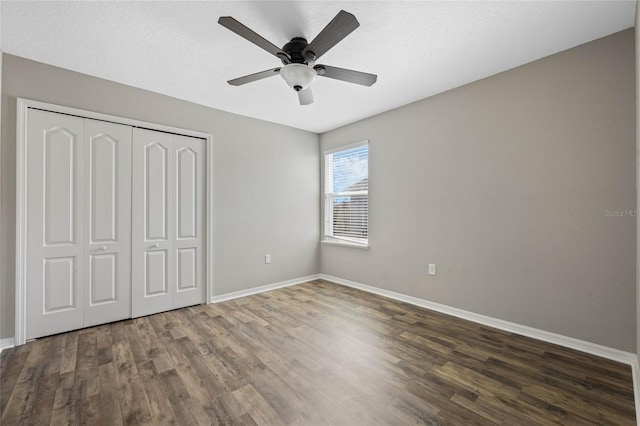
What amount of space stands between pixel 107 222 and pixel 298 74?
8.26ft

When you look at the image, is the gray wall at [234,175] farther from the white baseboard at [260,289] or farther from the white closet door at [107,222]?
the white closet door at [107,222]

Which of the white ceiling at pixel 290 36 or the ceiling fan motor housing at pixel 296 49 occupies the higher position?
the white ceiling at pixel 290 36

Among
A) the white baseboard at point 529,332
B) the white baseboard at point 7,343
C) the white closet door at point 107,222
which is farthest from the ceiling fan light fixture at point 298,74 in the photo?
the white baseboard at point 7,343

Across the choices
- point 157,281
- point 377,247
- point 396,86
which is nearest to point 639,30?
point 396,86

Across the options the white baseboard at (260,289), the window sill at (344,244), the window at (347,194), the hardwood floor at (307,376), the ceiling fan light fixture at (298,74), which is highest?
the ceiling fan light fixture at (298,74)

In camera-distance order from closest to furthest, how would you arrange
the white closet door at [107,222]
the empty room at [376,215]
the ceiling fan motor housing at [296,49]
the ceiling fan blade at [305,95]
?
the empty room at [376,215] < the ceiling fan motor housing at [296,49] < the ceiling fan blade at [305,95] < the white closet door at [107,222]

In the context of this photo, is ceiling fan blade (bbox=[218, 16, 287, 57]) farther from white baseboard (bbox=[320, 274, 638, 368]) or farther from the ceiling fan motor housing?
white baseboard (bbox=[320, 274, 638, 368])

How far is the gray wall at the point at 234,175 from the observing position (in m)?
2.41

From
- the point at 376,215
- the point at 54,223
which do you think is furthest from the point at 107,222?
the point at 376,215

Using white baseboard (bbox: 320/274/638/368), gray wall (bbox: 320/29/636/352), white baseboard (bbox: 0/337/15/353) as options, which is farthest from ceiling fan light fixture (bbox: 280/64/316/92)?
white baseboard (bbox: 0/337/15/353)

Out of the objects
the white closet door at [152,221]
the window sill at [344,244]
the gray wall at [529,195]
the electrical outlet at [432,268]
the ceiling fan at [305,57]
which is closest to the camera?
the ceiling fan at [305,57]

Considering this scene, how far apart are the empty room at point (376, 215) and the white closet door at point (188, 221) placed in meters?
0.02

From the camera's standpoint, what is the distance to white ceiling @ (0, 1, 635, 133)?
1.86 meters

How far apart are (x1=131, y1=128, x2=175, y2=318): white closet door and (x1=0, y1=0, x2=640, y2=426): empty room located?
22 mm
